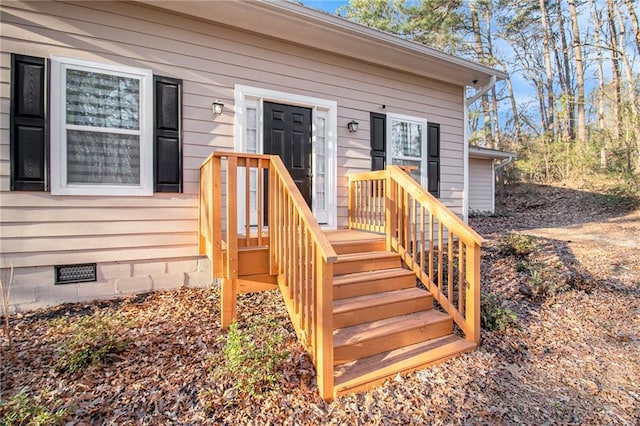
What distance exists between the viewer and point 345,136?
4922mm

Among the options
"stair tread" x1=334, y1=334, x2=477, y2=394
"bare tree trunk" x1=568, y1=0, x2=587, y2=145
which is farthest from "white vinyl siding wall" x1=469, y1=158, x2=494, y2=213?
"stair tread" x1=334, y1=334, x2=477, y2=394

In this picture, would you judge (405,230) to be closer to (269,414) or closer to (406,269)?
(406,269)

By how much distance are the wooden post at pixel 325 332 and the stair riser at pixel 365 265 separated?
1009 millimetres

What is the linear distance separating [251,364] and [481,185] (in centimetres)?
1114

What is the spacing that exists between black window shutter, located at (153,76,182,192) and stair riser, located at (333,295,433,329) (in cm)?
245

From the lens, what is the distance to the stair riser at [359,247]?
3.51 metres

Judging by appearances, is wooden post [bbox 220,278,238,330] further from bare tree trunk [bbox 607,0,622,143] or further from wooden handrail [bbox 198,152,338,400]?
bare tree trunk [bbox 607,0,622,143]

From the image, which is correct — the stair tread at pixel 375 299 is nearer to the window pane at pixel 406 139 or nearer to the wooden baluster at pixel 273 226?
the wooden baluster at pixel 273 226

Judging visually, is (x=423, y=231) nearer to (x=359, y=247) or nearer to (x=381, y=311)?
(x=359, y=247)

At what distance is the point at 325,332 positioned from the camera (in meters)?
2.15

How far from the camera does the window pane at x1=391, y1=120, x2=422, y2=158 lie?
17.9 feet

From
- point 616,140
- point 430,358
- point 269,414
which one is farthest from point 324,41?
point 616,140

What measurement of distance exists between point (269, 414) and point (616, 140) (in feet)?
44.8

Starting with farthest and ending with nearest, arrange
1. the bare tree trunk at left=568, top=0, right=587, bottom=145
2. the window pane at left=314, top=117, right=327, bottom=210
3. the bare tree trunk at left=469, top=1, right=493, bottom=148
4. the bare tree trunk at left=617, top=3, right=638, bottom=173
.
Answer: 1. the bare tree trunk at left=469, top=1, right=493, bottom=148
2. the bare tree trunk at left=568, top=0, right=587, bottom=145
3. the bare tree trunk at left=617, top=3, right=638, bottom=173
4. the window pane at left=314, top=117, right=327, bottom=210
